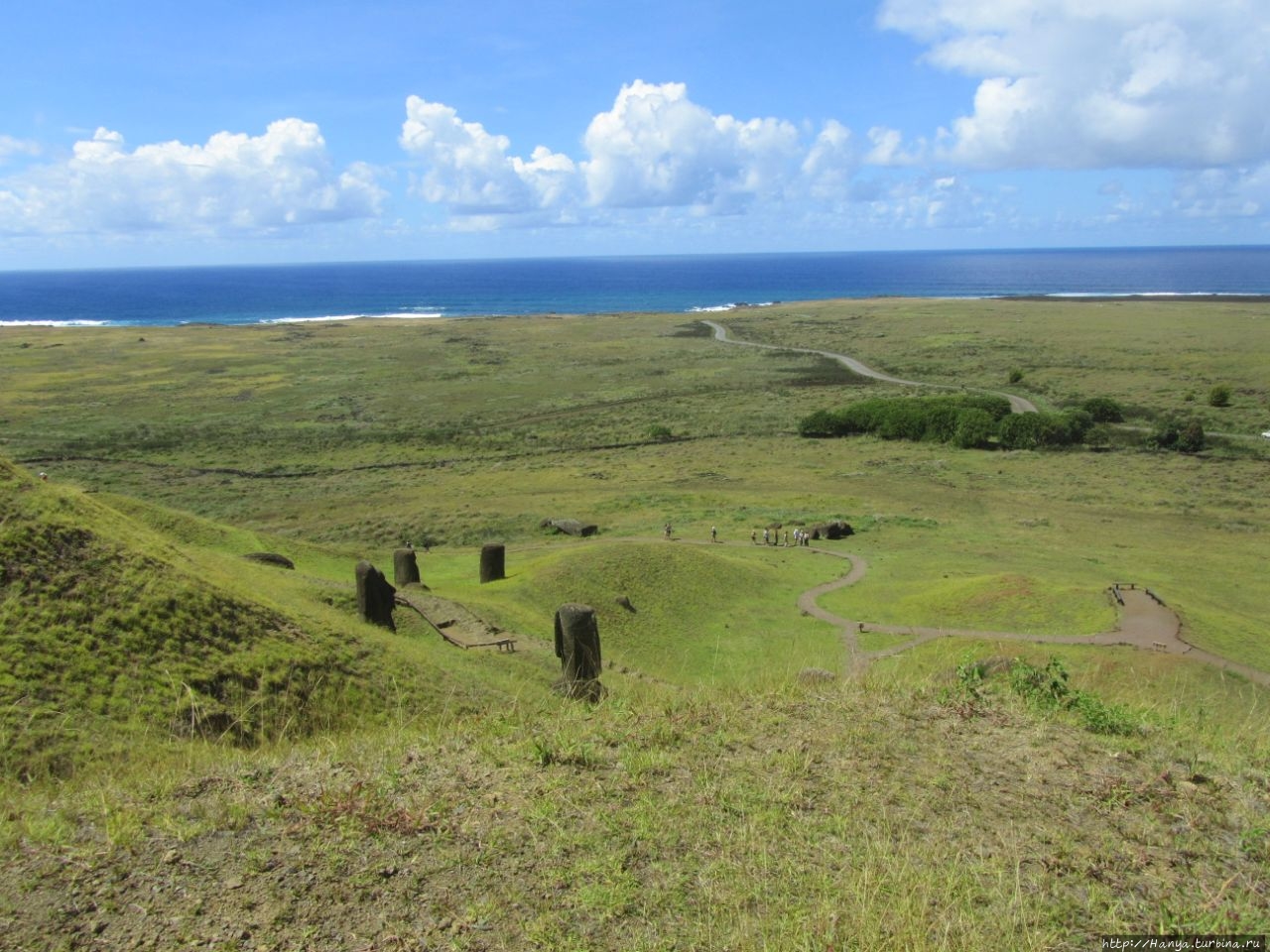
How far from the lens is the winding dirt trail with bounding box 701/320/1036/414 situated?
80875 millimetres

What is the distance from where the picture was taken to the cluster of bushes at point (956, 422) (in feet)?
218

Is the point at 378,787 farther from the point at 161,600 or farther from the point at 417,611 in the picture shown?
the point at 417,611

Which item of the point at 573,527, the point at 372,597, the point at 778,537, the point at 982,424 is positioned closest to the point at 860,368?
the point at 982,424

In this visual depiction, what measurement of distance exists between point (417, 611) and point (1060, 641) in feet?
53.8

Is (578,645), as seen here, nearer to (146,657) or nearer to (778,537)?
(146,657)

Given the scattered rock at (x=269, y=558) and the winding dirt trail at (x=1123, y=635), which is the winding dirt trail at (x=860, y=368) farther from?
the scattered rock at (x=269, y=558)

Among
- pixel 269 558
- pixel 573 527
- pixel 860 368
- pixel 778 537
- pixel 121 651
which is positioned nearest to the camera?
pixel 121 651

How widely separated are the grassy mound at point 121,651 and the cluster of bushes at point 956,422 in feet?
203

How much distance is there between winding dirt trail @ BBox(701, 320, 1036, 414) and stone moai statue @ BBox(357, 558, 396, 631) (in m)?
66.3

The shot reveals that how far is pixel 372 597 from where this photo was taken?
19.5 meters

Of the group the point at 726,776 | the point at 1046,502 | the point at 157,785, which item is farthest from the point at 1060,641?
the point at 1046,502

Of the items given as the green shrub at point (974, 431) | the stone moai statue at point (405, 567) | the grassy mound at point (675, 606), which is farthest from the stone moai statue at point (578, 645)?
the green shrub at point (974, 431)

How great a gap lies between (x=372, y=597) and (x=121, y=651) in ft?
25.0

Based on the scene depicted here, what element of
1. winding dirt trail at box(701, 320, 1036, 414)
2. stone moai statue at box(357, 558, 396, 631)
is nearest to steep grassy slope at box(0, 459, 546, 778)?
stone moai statue at box(357, 558, 396, 631)
